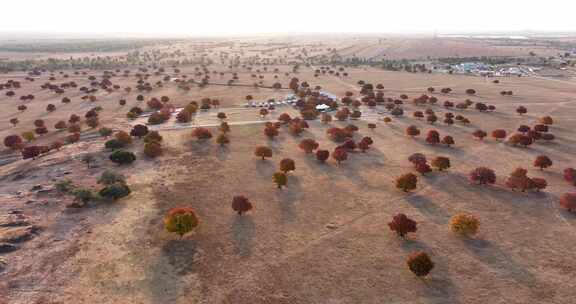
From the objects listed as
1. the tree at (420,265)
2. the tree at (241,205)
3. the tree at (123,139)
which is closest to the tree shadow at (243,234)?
the tree at (241,205)

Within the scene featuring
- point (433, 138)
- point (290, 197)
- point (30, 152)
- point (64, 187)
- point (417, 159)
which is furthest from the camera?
point (433, 138)

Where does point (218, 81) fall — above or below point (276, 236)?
above

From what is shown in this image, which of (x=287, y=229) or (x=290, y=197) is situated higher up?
(x=290, y=197)

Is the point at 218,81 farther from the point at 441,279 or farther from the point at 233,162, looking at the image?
the point at 441,279

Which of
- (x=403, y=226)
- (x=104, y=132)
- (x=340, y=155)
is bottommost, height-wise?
(x=403, y=226)

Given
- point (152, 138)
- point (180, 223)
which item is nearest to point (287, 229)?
point (180, 223)

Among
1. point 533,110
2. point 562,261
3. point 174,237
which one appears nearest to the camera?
point 562,261

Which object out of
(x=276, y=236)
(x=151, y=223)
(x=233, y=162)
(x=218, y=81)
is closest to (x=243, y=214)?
(x=276, y=236)

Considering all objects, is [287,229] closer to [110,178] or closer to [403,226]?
[403,226]
